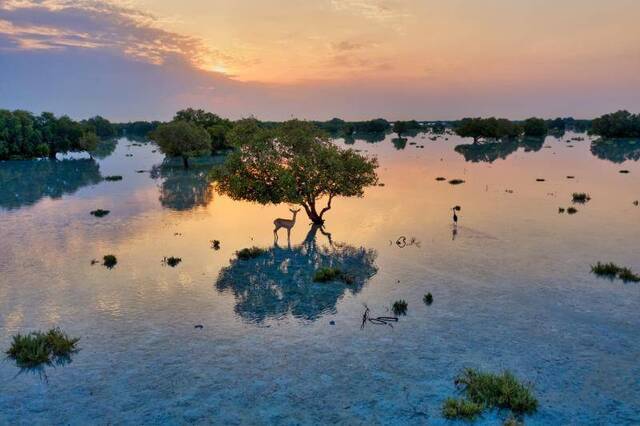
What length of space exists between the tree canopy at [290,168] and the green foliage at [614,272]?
19.1 meters

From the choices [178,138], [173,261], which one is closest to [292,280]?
[173,261]

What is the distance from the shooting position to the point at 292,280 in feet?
93.1

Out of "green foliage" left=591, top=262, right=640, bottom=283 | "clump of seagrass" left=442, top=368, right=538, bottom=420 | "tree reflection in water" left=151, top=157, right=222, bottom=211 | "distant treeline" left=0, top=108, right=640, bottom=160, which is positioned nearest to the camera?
"clump of seagrass" left=442, top=368, right=538, bottom=420

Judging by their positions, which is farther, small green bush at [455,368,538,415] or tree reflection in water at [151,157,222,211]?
tree reflection in water at [151,157,222,211]

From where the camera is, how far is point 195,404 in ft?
52.4

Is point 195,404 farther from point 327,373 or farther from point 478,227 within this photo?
point 478,227

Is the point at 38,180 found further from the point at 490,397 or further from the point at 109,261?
the point at 490,397

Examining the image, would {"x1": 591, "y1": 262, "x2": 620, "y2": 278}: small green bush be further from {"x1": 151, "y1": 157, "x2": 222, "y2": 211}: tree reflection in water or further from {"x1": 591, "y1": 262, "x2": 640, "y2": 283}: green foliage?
{"x1": 151, "y1": 157, "x2": 222, "y2": 211}: tree reflection in water

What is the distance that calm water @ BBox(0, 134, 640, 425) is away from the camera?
16.1 m

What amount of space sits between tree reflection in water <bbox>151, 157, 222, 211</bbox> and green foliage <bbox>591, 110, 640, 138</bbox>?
14361cm

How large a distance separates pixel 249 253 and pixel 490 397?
833 inches

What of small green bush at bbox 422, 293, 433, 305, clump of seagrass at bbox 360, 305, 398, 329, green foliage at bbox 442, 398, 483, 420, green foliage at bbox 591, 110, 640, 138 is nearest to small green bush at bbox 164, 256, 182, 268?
clump of seagrass at bbox 360, 305, 398, 329

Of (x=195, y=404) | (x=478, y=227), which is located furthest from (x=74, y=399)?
(x=478, y=227)

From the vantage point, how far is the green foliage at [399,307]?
921 inches
